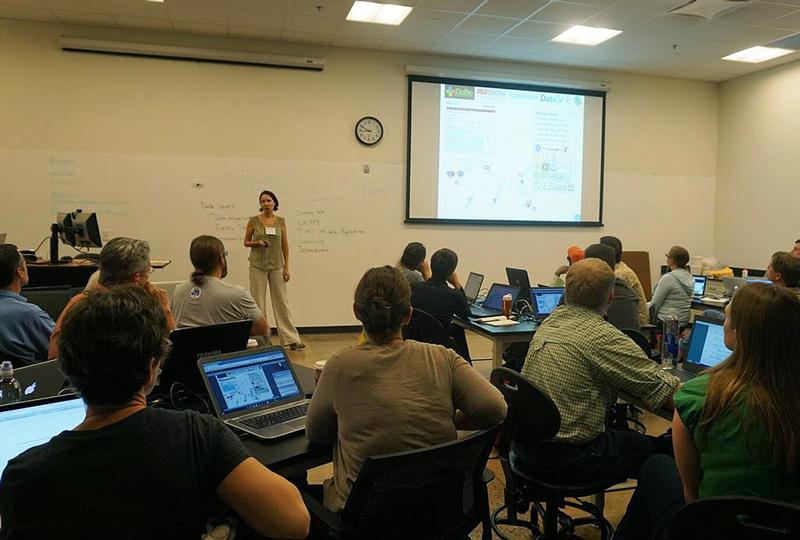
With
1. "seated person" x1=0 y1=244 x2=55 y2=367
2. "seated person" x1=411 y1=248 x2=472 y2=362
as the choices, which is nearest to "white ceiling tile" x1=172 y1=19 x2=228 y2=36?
"seated person" x1=411 y1=248 x2=472 y2=362

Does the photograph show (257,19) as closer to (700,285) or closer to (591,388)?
(591,388)

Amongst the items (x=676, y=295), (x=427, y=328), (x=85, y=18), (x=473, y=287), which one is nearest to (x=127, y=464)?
(x=427, y=328)

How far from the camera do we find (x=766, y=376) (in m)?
1.50

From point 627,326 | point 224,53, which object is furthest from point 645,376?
point 224,53

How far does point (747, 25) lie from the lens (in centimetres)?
580

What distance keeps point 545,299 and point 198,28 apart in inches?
179

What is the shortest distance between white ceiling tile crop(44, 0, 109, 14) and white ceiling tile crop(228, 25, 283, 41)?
3.84ft

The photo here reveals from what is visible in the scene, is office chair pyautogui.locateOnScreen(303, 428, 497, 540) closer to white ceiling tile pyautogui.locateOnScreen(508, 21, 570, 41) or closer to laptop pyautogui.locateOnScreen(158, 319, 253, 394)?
laptop pyautogui.locateOnScreen(158, 319, 253, 394)

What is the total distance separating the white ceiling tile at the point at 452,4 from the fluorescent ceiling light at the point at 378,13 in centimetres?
20

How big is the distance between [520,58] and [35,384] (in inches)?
257

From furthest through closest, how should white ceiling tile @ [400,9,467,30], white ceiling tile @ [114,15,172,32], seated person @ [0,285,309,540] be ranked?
white ceiling tile @ [114,15,172,32] < white ceiling tile @ [400,9,467,30] < seated person @ [0,285,309,540]

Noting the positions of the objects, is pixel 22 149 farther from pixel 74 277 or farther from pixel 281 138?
pixel 281 138

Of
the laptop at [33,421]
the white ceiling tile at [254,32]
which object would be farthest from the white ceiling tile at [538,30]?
the laptop at [33,421]

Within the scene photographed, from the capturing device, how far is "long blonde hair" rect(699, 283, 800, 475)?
143 cm
